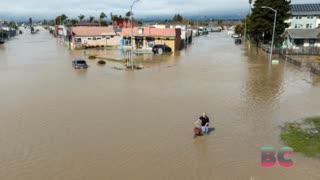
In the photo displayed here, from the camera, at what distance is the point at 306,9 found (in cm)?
7819

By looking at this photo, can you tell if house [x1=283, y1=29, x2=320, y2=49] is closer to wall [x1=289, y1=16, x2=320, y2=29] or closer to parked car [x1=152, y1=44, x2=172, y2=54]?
wall [x1=289, y1=16, x2=320, y2=29]

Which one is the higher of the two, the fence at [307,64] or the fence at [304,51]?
the fence at [304,51]

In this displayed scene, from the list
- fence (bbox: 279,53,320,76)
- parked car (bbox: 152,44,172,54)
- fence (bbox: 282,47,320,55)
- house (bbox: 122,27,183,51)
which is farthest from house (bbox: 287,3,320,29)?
parked car (bbox: 152,44,172,54)

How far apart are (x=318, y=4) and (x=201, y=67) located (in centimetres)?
5891

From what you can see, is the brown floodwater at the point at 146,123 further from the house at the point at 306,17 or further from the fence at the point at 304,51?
the house at the point at 306,17

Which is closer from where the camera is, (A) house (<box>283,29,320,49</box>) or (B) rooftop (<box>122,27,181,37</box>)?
(A) house (<box>283,29,320,49</box>)

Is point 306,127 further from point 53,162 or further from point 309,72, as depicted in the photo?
point 309,72

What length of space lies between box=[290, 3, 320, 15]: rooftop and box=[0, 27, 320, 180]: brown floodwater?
5105 cm

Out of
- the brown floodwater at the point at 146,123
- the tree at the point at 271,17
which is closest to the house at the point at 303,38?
the tree at the point at 271,17

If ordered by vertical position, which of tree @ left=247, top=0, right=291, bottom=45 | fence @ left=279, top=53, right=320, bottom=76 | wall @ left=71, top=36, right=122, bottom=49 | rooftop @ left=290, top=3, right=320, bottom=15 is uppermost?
rooftop @ left=290, top=3, right=320, bottom=15

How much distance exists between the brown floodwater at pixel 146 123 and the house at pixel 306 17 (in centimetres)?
5071

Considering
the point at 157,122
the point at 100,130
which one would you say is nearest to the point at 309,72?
the point at 157,122

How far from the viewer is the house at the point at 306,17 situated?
75.7 m

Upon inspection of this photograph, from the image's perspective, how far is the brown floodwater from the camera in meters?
12.6
